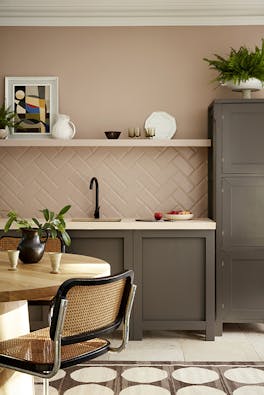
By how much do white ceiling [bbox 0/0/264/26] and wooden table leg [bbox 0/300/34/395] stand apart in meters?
3.01

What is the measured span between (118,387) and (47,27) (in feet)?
10.4

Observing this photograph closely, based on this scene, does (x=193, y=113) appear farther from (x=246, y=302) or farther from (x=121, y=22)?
(x=246, y=302)

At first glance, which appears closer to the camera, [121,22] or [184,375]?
[184,375]

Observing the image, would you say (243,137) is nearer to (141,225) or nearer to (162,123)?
(162,123)

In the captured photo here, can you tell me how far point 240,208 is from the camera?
4836 mm

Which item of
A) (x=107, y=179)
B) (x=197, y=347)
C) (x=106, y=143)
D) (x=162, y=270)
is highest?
(x=106, y=143)

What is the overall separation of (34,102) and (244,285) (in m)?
2.32

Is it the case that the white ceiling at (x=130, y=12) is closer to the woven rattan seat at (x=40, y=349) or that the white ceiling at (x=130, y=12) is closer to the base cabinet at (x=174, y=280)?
the base cabinet at (x=174, y=280)

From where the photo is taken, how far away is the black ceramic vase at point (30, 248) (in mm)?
3184

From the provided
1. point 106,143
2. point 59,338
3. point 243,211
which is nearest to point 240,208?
point 243,211

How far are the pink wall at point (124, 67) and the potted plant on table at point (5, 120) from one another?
341 millimetres

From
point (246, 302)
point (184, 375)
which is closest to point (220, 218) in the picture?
point (246, 302)

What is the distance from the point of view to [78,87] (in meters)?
5.38

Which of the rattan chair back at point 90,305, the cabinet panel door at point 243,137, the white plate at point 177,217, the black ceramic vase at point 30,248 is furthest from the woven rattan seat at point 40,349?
the cabinet panel door at point 243,137
